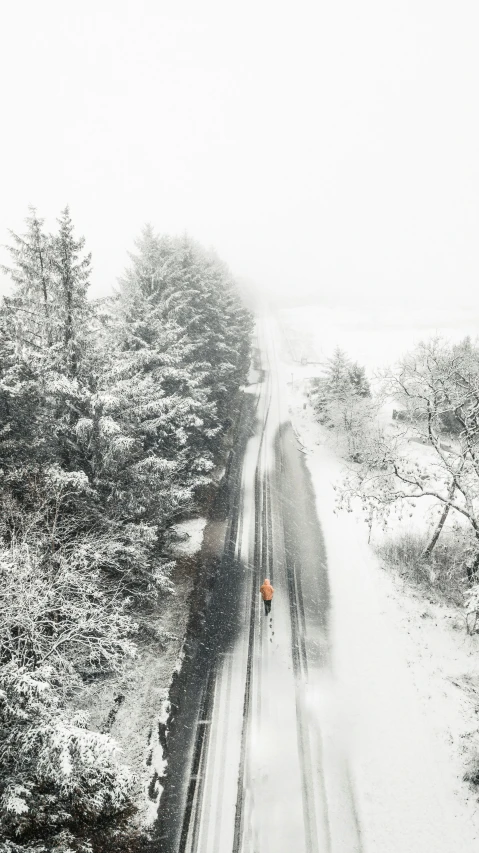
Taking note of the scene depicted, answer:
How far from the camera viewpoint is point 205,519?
20.7m

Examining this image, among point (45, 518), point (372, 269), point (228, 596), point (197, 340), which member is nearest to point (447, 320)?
point (372, 269)

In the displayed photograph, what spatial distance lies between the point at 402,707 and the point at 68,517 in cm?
1152

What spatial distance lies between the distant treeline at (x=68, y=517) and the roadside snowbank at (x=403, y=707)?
20.4 feet

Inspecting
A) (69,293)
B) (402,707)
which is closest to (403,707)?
(402,707)

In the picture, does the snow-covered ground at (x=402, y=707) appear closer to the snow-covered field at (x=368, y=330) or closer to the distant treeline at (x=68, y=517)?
the distant treeline at (x=68, y=517)

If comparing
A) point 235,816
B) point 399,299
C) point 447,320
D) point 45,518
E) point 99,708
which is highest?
point 399,299

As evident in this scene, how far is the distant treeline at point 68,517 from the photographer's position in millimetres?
6980

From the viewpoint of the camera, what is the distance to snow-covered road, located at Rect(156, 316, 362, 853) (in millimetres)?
8688

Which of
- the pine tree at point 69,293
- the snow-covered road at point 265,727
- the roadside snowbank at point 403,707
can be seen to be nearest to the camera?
the snow-covered road at point 265,727

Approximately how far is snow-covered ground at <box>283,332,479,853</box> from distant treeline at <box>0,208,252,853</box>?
620 cm

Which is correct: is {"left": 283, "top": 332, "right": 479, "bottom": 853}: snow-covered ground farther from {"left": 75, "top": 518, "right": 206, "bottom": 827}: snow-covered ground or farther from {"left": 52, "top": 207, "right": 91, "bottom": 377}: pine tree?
{"left": 52, "top": 207, "right": 91, "bottom": 377}: pine tree

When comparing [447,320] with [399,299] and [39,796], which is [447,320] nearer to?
[399,299]

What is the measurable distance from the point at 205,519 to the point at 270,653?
846 centimetres

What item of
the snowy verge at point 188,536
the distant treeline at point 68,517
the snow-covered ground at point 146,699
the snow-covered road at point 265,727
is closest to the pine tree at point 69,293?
the distant treeline at point 68,517
